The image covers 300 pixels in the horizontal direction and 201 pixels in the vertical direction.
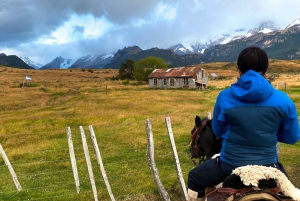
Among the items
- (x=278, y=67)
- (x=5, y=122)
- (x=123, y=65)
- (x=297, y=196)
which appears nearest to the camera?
(x=297, y=196)

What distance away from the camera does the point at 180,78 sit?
56781mm

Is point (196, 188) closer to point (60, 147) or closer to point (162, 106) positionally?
point (60, 147)

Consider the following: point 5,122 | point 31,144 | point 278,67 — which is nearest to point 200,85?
point 5,122

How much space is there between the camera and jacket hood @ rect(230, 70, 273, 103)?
3127 mm

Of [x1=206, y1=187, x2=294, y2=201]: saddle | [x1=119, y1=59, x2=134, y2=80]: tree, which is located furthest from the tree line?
[x1=206, y1=187, x2=294, y2=201]: saddle

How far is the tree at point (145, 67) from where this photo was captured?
68688 mm

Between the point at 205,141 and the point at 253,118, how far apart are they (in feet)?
6.64

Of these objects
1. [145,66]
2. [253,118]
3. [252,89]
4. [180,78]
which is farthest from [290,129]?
[145,66]

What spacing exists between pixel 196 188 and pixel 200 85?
177 feet

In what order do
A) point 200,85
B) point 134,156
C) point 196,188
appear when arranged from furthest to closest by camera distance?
1. point 200,85
2. point 134,156
3. point 196,188

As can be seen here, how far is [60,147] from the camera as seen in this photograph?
45.3 ft

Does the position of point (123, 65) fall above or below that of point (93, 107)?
above

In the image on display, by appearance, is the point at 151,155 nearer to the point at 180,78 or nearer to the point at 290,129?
the point at 290,129

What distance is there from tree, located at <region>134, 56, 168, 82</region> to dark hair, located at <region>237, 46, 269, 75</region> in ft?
213
